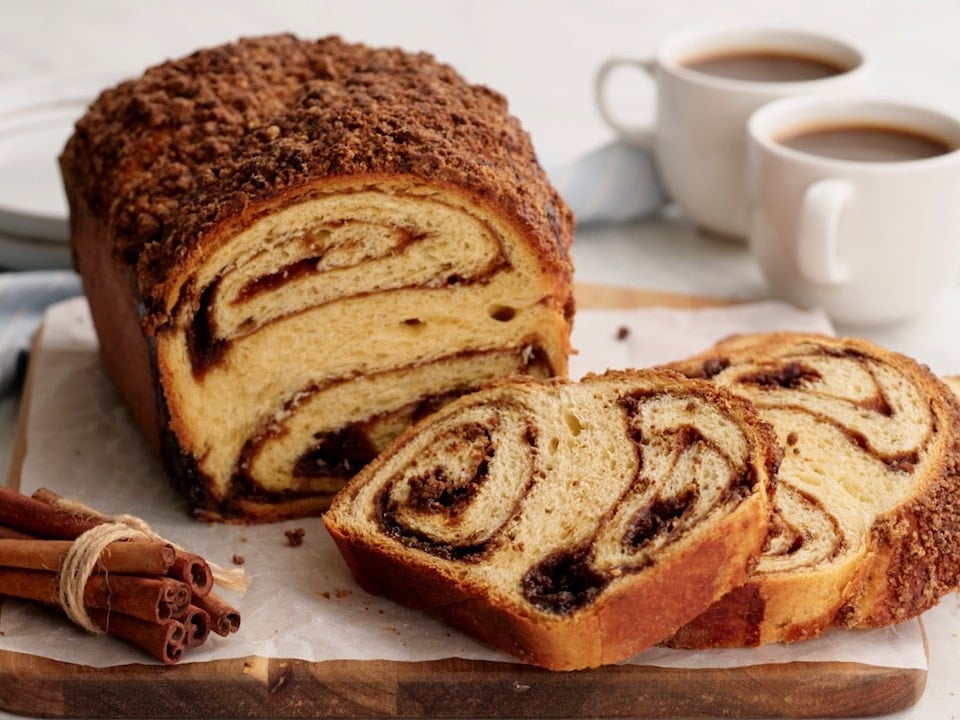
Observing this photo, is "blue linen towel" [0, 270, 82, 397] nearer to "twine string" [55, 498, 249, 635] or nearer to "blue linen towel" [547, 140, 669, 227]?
"twine string" [55, 498, 249, 635]

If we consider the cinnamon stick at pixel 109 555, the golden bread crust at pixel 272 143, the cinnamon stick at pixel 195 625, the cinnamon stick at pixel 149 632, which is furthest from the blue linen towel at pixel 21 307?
the cinnamon stick at pixel 195 625

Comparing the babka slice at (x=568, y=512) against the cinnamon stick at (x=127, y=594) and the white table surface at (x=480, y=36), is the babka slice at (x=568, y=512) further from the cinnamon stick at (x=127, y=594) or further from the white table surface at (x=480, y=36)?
the white table surface at (x=480, y=36)

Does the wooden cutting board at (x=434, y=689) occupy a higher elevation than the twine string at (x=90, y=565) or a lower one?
lower

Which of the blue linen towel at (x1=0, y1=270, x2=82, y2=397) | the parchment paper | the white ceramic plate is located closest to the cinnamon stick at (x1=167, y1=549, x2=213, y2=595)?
the parchment paper

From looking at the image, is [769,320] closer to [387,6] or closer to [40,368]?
[40,368]

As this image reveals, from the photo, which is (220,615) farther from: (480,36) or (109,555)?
(480,36)
